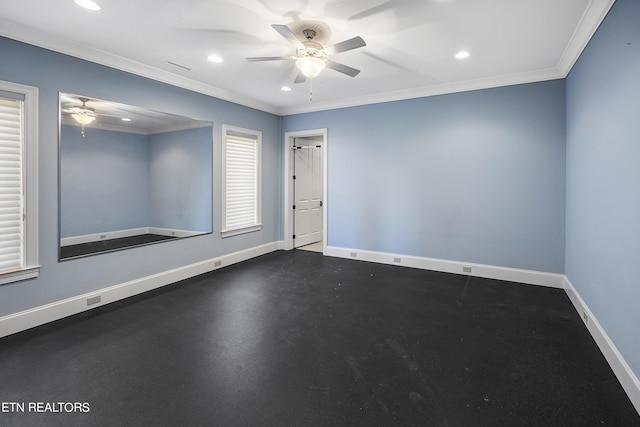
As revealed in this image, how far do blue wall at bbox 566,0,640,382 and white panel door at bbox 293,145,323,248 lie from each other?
4.42m

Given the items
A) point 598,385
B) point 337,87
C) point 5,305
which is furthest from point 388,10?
point 5,305

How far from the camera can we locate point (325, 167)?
18.1ft

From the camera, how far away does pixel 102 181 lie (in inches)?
139

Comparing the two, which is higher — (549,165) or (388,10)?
(388,10)

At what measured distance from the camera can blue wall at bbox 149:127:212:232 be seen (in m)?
4.06

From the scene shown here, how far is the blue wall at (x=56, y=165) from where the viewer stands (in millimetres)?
2717

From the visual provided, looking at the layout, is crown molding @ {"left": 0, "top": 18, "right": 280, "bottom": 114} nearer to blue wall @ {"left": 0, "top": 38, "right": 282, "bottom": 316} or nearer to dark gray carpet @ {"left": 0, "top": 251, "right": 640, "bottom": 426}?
blue wall @ {"left": 0, "top": 38, "right": 282, "bottom": 316}

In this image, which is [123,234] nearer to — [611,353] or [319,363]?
[319,363]

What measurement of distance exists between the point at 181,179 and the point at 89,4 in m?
2.30

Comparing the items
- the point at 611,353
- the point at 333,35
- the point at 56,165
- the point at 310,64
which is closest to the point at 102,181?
the point at 56,165

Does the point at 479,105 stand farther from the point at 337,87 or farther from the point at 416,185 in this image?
the point at 337,87

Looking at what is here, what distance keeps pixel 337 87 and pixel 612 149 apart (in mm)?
3291

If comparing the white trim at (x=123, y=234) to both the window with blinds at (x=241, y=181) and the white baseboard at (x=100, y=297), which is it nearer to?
the white baseboard at (x=100, y=297)

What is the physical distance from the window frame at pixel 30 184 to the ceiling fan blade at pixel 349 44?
2.83m
